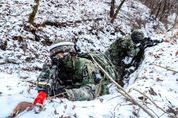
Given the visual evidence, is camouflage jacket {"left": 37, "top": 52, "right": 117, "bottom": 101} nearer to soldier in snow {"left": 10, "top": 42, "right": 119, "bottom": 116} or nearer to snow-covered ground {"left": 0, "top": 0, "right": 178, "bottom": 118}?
soldier in snow {"left": 10, "top": 42, "right": 119, "bottom": 116}

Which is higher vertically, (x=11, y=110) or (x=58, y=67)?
(x=58, y=67)

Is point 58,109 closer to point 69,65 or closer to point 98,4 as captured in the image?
point 69,65

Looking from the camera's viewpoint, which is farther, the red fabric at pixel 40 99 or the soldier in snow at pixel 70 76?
the soldier in snow at pixel 70 76

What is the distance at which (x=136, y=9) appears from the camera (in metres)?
30.7

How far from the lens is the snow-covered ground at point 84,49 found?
428 centimetres

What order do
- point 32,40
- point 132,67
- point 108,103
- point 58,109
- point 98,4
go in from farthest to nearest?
point 98,4 < point 32,40 < point 132,67 < point 108,103 < point 58,109

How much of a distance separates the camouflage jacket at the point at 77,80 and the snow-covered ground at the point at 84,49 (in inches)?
10.8

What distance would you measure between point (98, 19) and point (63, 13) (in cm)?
302

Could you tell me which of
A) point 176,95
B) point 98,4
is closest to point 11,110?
point 176,95

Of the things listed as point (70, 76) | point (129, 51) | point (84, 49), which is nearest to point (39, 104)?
point (70, 76)

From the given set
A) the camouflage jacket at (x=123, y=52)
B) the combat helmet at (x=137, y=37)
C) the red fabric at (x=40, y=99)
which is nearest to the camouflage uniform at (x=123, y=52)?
the camouflage jacket at (x=123, y=52)

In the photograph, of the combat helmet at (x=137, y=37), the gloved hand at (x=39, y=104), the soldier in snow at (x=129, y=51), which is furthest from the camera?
the combat helmet at (x=137, y=37)

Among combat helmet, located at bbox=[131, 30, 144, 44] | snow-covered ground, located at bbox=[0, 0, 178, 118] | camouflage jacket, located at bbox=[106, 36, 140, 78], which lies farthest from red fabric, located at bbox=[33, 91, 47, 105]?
combat helmet, located at bbox=[131, 30, 144, 44]

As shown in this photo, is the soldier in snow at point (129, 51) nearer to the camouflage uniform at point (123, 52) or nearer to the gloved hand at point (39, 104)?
the camouflage uniform at point (123, 52)
